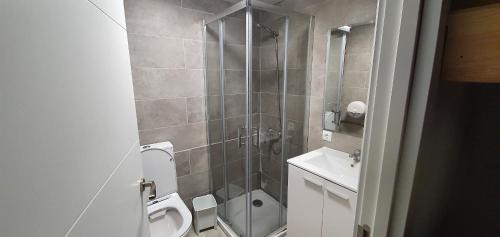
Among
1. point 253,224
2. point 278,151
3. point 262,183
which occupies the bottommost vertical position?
→ point 253,224

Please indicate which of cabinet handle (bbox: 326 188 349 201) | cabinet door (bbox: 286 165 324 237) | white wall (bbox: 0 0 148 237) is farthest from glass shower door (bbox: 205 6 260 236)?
white wall (bbox: 0 0 148 237)

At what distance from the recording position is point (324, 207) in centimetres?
142

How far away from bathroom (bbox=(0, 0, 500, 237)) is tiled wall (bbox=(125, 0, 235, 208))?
0.04 feet

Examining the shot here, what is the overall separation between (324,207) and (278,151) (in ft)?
2.66

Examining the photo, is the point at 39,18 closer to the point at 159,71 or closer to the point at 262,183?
the point at 159,71

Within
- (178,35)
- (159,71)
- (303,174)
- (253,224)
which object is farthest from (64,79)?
(253,224)

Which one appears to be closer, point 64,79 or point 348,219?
point 64,79

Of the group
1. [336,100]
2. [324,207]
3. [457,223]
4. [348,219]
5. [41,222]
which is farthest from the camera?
[336,100]

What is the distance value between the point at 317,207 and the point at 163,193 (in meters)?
1.34

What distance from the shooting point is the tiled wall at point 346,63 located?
1517 mm

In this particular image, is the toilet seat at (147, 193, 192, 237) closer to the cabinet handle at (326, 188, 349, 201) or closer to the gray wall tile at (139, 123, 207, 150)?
the gray wall tile at (139, 123, 207, 150)

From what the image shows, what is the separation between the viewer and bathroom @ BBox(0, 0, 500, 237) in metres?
0.32

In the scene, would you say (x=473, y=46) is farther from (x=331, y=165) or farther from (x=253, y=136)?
(x=253, y=136)

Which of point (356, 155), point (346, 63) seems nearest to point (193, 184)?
point (356, 155)
